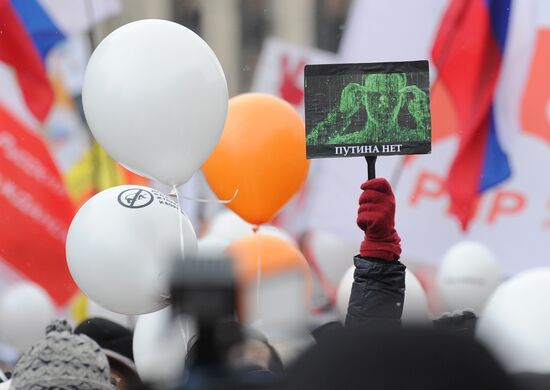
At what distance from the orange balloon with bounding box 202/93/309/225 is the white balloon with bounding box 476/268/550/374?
1.53m

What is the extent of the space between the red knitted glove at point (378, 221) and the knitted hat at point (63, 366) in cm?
93

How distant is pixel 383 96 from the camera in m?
2.78

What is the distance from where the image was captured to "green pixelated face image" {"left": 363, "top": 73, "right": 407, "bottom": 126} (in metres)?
2.76

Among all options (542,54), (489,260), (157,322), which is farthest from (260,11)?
(157,322)

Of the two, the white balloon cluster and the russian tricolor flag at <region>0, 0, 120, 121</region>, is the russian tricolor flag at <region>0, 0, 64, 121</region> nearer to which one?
the russian tricolor flag at <region>0, 0, 120, 121</region>

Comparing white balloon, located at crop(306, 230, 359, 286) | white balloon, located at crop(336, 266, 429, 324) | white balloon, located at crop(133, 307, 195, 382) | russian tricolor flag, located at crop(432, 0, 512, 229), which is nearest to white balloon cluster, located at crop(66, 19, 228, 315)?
white balloon, located at crop(133, 307, 195, 382)

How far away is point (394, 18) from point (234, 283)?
16.9 ft

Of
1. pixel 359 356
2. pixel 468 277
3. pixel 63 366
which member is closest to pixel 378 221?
pixel 63 366

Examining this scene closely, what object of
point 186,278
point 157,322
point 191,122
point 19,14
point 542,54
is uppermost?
point 19,14

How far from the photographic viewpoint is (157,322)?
10.2 feet

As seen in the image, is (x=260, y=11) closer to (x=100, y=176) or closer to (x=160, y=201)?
(x=100, y=176)

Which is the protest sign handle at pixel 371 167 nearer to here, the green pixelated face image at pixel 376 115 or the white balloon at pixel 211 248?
the green pixelated face image at pixel 376 115

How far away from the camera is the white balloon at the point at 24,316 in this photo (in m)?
5.11

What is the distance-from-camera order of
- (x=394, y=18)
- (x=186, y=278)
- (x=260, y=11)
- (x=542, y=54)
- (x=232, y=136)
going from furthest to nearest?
(x=260, y=11)
(x=394, y=18)
(x=542, y=54)
(x=232, y=136)
(x=186, y=278)
